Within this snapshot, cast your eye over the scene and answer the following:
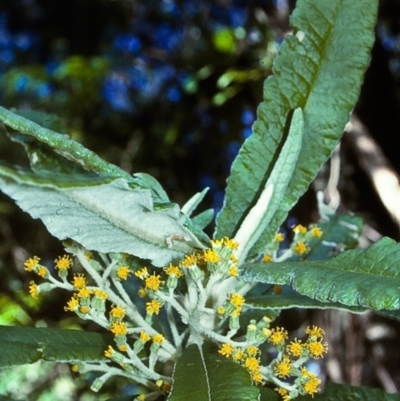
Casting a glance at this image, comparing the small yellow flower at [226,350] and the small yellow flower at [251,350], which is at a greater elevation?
the small yellow flower at [251,350]

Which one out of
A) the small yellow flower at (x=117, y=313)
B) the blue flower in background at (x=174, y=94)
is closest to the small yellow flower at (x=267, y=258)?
the small yellow flower at (x=117, y=313)

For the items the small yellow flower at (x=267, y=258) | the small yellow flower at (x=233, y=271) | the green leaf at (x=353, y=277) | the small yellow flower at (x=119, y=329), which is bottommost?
the small yellow flower at (x=119, y=329)

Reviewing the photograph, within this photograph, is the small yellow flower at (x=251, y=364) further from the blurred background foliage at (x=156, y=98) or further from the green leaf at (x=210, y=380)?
the blurred background foliage at (x=156, y=98)

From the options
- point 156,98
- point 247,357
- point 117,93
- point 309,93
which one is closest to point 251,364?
point 247,357

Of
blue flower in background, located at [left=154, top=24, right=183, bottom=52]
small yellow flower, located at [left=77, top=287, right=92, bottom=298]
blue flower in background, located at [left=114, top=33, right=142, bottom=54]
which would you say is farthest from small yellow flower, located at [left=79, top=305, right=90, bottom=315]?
blue flower in background, located at [left=154, top=24, right=183, bottom=52]

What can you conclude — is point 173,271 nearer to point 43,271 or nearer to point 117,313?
point 117,313

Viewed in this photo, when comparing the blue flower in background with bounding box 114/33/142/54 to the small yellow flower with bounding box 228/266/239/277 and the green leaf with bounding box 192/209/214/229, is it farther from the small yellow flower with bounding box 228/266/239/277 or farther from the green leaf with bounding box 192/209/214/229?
the small yellow flower with bounding box 228/266/239/277

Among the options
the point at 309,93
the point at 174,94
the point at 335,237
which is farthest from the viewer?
the point at 174,94
